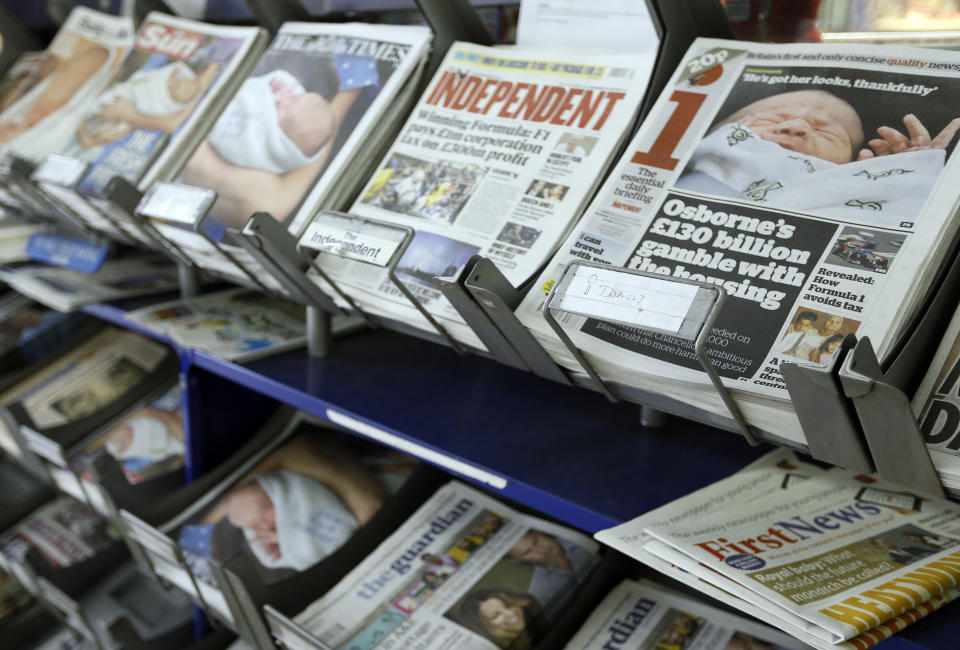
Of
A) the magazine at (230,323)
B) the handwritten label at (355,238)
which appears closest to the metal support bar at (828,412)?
the handwritten label at (355,238)

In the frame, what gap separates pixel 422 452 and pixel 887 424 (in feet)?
1.74

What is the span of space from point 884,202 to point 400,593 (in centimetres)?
75

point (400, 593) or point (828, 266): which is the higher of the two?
point (828, 266)

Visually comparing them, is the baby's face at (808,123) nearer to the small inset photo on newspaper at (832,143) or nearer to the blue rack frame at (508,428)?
the small inset photo on newspaper at (832,143)

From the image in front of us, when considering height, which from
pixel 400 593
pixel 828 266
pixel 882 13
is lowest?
pixel 400 593

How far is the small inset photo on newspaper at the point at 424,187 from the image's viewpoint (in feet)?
3.11

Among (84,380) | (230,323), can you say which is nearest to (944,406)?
(230,323)

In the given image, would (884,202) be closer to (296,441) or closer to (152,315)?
(296,441)

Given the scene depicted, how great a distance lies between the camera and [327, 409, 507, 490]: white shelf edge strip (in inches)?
35.0

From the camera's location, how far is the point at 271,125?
1.17 metres

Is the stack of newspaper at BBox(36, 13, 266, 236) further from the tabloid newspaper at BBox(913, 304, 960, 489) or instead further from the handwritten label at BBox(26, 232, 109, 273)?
the tabloid newspaper at BBox(913, 304, 960, 489)

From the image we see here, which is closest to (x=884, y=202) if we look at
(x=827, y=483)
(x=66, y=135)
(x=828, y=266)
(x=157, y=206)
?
(x=828, y=266)

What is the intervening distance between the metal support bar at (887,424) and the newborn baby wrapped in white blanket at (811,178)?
0.59 feet

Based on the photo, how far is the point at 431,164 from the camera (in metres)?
1.00
